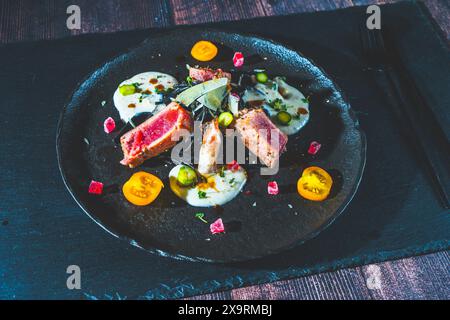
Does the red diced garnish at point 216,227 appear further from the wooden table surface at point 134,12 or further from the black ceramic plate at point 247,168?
the wooden table surface at point 134,12

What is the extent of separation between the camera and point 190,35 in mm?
4570

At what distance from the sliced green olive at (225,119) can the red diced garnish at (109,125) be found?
96cm

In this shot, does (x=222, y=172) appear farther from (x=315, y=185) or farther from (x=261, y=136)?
(x=315, y=185)

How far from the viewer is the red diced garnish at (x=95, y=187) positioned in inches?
141

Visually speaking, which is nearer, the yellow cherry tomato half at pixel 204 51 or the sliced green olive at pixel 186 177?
the sliced green olive at pixel 186 177

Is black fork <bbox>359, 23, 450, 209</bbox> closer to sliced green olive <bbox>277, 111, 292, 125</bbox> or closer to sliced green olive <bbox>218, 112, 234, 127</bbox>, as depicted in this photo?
sliced green olive <bbox>277, 111, 292, 125</bbox>

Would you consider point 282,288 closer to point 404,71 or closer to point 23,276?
point 23,276

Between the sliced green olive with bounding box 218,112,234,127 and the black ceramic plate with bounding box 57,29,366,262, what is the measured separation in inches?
17.0

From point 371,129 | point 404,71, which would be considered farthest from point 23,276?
point 404,71

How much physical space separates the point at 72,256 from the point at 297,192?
1.88 metres

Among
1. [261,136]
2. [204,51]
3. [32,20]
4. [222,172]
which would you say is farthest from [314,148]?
[32,20]

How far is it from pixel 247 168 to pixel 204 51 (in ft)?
4.65

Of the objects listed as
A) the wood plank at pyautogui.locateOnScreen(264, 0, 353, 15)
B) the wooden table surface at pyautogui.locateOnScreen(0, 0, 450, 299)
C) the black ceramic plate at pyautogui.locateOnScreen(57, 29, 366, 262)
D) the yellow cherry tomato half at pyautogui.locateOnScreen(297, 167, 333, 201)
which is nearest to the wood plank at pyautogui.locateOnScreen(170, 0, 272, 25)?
the wooden table surface at pyautogui.locateOnScreen(0, 0, 450, 299)

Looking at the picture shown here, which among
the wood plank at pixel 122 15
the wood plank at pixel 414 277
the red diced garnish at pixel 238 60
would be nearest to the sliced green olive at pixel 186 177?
the red diced garnish at pixel 238 60
